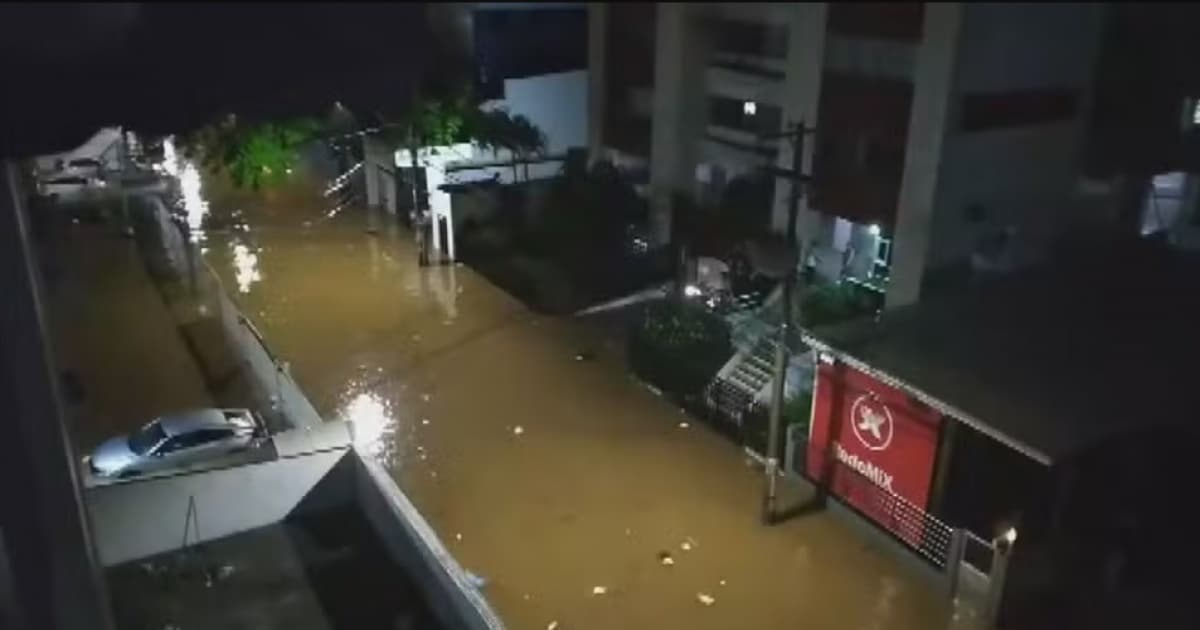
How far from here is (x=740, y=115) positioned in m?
1.48

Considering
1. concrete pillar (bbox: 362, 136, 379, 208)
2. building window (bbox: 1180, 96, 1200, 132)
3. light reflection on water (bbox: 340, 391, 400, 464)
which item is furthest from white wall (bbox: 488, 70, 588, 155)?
light reflection on water (bbox: 340, 391, 400, 464)

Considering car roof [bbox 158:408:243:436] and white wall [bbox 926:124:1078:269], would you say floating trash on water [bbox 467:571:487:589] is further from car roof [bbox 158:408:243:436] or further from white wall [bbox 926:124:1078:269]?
white wall [bbox 926:124:1078:269]

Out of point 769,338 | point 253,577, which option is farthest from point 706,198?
point 769,338

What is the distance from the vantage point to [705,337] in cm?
996

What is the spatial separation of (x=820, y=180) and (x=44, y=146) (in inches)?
55.7

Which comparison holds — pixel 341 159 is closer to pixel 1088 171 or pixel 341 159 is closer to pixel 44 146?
pixel 44 146

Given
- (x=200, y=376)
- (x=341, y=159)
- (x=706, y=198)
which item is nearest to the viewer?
(x=706, y=198)

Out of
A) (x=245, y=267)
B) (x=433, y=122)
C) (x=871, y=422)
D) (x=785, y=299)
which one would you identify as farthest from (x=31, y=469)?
(x=245, y=267)

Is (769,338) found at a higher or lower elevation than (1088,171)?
lower

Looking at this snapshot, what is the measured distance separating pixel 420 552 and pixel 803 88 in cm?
637

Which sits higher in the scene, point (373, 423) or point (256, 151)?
point (256, 151)

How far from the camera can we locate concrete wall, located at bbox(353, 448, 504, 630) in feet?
21.8

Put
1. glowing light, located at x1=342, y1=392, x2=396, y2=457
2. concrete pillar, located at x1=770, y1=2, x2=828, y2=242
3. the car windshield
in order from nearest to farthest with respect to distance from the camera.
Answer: concrete pillar, located at x1=770, y1=2, x2=828, y2=242, the car windshield, glowing light, located at x1=342, y1=392, x2=396, y2=457

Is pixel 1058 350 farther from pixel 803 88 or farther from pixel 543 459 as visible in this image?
pixel 543 459
